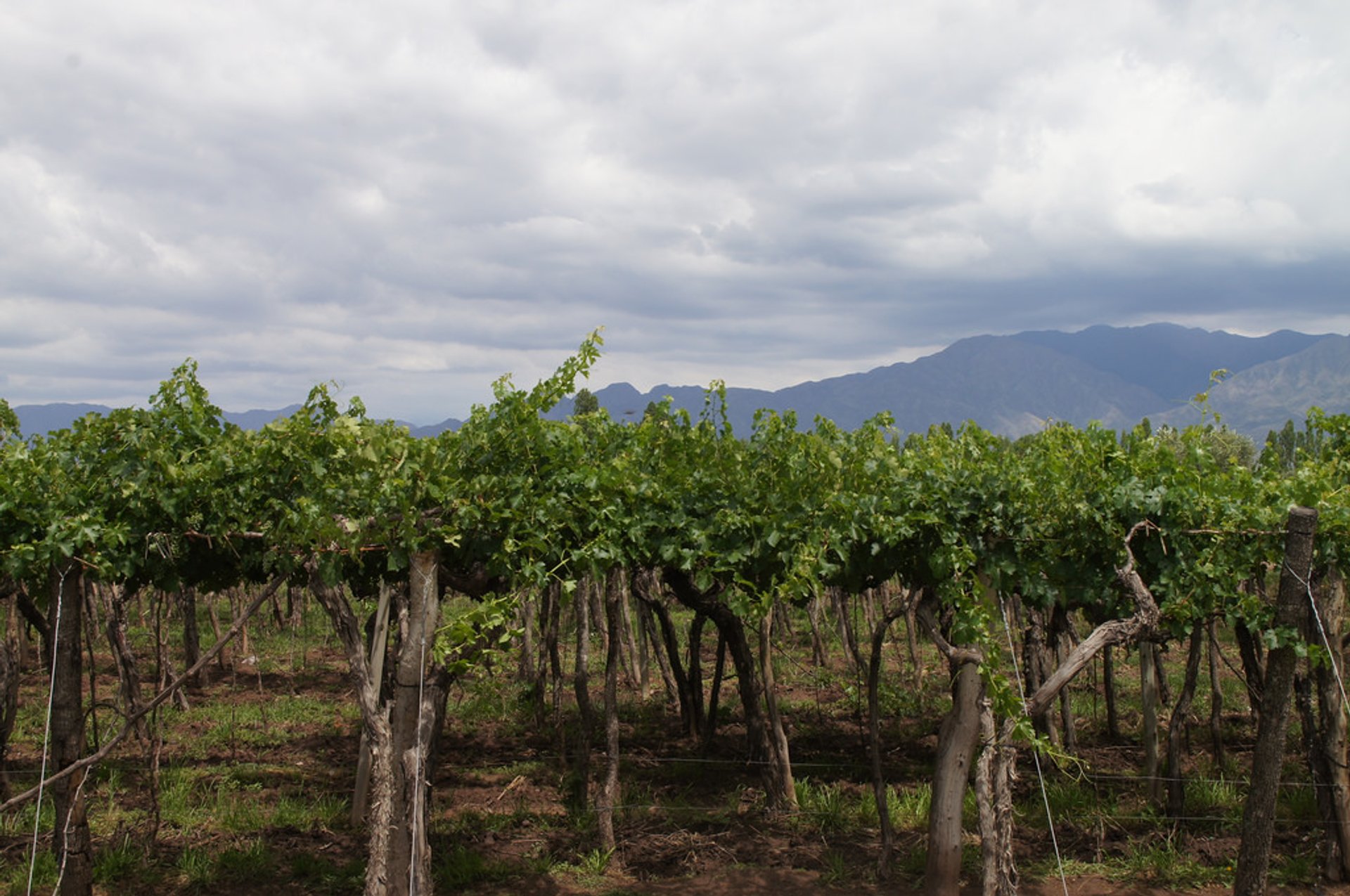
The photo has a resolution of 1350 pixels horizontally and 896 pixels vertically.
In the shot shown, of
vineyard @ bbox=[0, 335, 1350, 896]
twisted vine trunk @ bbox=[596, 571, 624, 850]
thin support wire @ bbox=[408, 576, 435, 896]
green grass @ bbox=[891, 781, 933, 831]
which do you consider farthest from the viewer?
green grass @ bbox=[891, 781, 933, 831]

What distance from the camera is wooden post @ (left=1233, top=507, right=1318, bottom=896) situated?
479 centimetres

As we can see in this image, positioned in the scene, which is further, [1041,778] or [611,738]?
[611,738]

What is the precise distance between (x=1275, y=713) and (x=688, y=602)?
3961mm

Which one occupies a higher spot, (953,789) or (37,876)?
(953,789)

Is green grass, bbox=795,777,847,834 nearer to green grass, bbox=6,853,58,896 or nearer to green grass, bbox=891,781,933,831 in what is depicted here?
green grass, bbox=891,781,933,831

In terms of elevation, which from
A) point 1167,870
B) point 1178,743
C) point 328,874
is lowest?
point 1167,870

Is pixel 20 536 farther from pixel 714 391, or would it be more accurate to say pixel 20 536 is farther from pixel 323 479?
pixel 714 391

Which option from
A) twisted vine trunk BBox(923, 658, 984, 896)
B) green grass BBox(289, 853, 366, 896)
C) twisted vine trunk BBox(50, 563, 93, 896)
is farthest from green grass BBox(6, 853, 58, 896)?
twisted vine trunk BBox(923, 658, 984, 896)

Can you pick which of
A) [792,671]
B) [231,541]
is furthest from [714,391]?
[792,671]

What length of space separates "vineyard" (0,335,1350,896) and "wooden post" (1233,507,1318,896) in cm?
2

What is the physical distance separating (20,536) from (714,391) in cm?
403

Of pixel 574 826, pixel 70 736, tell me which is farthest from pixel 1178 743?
pixel 70 736

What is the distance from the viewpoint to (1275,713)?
16.0 feet

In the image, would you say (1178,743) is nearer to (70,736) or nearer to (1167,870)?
(1167,870)
